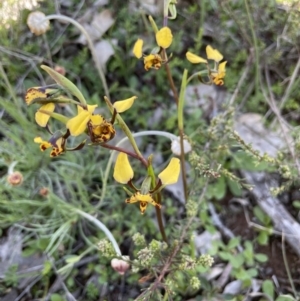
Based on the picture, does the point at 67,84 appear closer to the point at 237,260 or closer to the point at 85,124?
the point at 85,124

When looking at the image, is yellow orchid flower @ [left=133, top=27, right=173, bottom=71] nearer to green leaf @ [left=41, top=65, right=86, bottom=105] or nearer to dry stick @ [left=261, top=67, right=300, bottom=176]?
green leaf @ [left=41, top=65, right=86, bottom=105]

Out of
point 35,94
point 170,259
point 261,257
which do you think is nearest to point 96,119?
point 35,94

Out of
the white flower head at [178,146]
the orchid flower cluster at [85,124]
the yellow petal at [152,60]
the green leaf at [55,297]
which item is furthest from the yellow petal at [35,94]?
the green leaf at [55,297]

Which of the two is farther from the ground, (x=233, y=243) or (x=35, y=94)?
(x=35, y=94)

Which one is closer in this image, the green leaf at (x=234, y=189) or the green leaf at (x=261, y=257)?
the green leaf at (x=261, y=257)

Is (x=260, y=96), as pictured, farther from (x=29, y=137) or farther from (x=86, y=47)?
(x=29, y=137)

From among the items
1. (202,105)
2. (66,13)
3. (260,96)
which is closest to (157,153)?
(202,105)

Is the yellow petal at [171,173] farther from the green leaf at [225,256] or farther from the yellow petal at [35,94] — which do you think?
the green leaf at [225,256]
